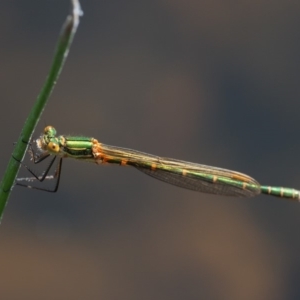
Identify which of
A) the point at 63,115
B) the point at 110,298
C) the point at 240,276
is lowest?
the point at 110,298

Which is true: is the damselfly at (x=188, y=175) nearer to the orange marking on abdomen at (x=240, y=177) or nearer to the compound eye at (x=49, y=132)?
the orange marking on abdomen at (x=240, y=177)

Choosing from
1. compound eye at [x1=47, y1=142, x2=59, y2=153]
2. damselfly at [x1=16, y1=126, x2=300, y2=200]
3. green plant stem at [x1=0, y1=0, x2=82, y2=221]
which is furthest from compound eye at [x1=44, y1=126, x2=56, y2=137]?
green plant stem at [x1=0, y1=0, x2=82, y2=221]

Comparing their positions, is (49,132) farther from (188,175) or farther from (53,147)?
(188,175)

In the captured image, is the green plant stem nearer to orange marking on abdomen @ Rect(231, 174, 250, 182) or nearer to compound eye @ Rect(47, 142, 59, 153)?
compound eye @ Rect(47, 142, 59, 153)

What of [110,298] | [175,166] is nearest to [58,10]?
[110,298]

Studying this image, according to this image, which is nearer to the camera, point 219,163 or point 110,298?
point 110,298

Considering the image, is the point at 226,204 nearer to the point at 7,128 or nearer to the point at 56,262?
the point at 56,262

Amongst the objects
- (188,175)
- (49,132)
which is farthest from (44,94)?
(188,175)

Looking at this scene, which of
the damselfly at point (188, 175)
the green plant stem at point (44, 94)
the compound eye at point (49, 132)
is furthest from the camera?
the damselfly at point (188, 175)

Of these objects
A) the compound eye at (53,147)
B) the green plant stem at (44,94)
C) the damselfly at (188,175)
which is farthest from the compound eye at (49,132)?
the green plant stem at (44,94)

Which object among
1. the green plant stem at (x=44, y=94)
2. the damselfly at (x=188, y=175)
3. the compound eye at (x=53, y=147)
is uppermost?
the damselfly at (x=188, y=175)
